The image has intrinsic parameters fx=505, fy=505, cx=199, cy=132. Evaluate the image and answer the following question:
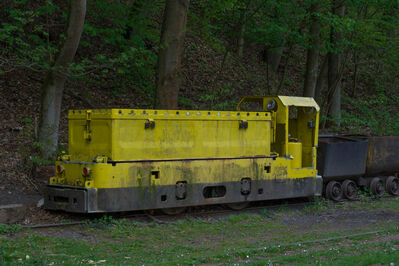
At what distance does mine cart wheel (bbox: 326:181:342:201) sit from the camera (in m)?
14.2

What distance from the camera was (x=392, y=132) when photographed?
23562 mm

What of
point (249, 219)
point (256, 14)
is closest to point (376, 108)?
point (256, 14)

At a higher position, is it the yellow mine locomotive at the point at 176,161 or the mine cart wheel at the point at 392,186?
Answer: the yellow mine locomotive at the point at 176,161

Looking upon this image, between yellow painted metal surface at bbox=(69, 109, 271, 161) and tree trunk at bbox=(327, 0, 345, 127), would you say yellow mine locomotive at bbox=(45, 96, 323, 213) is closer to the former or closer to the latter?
yellow painted metal surface at bbox=(69, 109, 271, 161)

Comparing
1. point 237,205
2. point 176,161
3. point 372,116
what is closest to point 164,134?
point 176,161

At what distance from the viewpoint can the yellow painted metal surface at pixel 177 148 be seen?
1027 cm

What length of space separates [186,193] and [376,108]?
22.9 m

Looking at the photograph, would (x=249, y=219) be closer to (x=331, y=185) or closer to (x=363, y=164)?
(x=331, y=185)

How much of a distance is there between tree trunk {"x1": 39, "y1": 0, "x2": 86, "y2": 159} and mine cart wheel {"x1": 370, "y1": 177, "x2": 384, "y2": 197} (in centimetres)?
932

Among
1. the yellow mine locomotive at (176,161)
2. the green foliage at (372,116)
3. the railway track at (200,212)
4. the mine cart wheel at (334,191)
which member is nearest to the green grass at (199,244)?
the railway track at (200,212)

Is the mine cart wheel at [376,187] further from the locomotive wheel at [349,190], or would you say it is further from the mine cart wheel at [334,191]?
the mine cart wheel at [334,191]

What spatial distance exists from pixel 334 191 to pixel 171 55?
5977 millimetres

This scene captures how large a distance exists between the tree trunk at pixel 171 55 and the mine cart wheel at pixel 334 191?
4.89 m

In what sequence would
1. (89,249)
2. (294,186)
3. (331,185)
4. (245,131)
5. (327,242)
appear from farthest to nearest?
(331,185)
(294,186)
(245,131)
(327,242)
(89,249)
